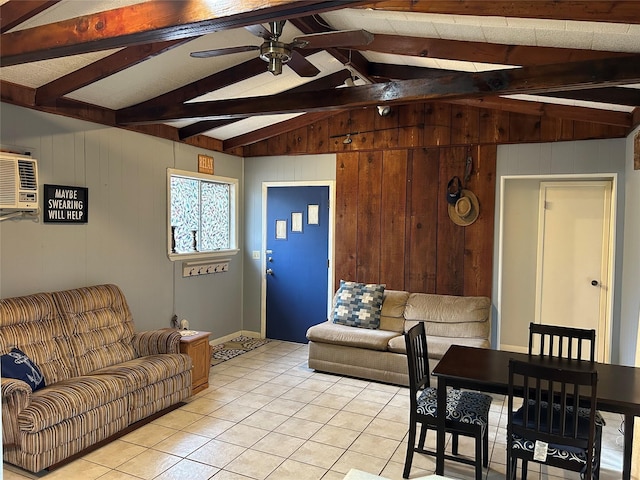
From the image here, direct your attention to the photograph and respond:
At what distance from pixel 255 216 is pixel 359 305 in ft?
6.69

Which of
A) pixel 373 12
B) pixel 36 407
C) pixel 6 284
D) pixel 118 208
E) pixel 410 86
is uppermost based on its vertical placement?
pixel 373 12

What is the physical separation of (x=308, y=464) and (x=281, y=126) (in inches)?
160

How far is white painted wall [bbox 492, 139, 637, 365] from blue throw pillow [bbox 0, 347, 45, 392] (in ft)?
13.7

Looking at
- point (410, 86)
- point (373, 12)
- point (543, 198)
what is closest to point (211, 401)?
point (410, 86)

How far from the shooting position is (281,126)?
5852 millimetres

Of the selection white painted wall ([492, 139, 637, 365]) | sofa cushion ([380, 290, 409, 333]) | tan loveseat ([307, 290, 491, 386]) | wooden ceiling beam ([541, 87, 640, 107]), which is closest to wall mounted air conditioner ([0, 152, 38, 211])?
tan loveseat ([307, 290, 491, 386])

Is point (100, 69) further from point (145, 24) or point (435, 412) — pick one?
point (435, 412)

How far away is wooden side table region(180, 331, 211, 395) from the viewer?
4.11 meters

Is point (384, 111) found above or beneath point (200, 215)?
above

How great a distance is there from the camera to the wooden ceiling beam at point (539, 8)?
2207 mm

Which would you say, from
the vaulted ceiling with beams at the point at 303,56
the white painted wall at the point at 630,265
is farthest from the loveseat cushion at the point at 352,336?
the vaulted ceiling with beams at the point at 303,56

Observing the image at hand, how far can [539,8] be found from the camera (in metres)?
2.34

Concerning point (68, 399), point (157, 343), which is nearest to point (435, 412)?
point (68, 399)

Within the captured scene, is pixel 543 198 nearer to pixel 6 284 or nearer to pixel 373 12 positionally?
pixel 373 12
